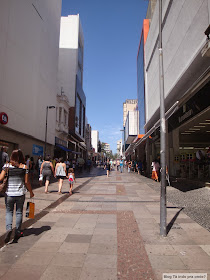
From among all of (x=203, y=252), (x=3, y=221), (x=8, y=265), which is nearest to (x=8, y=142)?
(x=3, y=221)

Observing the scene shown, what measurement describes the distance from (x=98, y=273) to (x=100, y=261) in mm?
362

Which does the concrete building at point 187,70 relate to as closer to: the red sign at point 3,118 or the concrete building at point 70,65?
the red sign at point 3,118

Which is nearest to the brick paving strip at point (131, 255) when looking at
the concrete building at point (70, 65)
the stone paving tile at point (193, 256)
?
the stone paving tile at point (193, 256)

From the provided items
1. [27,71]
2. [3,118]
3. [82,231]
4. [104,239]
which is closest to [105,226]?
[82,231]

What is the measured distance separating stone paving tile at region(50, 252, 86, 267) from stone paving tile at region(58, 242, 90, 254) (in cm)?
11

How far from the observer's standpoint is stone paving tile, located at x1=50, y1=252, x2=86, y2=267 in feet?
10.6

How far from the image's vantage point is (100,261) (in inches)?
131

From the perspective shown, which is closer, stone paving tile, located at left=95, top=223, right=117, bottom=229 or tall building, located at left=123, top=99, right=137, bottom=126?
stone paving tile, located at left=95, top=223, right=117, bottom=229

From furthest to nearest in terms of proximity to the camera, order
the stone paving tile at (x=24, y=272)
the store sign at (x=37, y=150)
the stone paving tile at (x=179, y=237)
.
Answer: the store sign at (x=37, y=150)
the stone paving tile at (x=179, y=237)
the stone paving tile at (x=24, y=272)

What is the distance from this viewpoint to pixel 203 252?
145 inches

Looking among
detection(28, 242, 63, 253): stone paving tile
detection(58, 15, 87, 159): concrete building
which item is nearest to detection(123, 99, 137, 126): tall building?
detection(58, 15, 87, 159): concrete building

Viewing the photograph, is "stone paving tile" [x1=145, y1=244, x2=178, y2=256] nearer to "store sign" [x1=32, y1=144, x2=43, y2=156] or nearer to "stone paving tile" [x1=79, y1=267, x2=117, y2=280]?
"stone paving tile" [x1=79, y1=267, x2=117, y2=280]

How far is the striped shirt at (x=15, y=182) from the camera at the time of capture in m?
4.08

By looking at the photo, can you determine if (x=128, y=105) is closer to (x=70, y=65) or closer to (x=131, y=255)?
(x=70, y=65)
